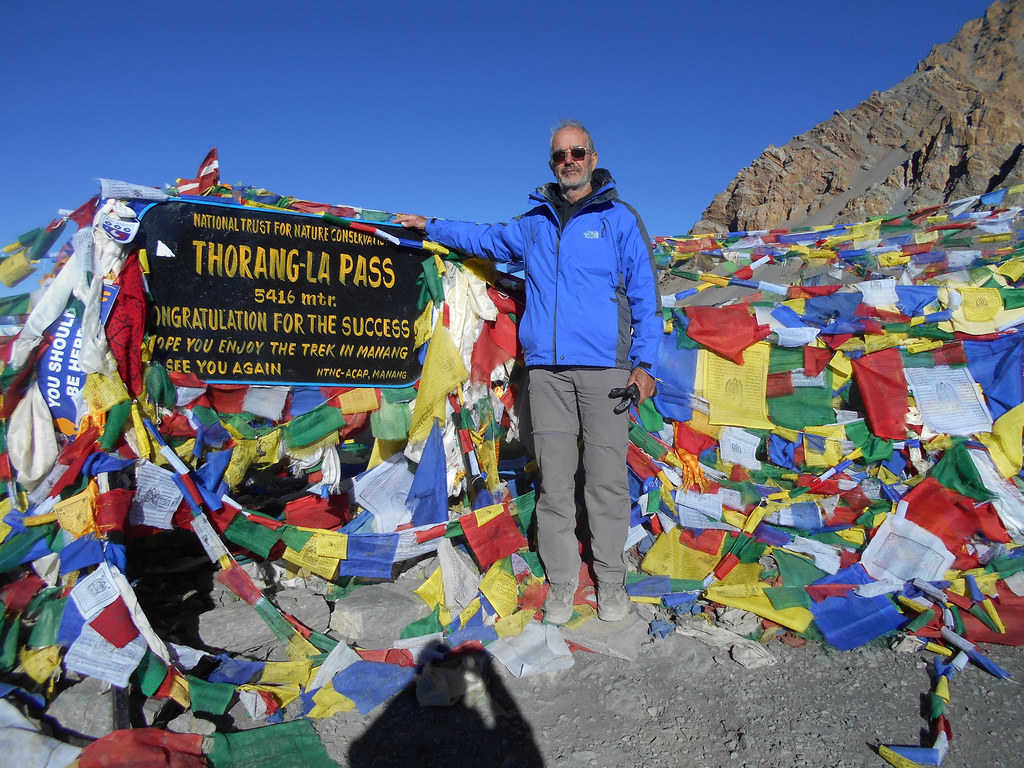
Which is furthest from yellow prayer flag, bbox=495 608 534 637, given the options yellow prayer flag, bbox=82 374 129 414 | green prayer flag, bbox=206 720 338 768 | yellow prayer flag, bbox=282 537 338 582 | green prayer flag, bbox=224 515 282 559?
yellow prayer flag, bbox=82 374 129 414

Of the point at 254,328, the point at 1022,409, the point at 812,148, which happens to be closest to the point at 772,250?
the point at 1022,409

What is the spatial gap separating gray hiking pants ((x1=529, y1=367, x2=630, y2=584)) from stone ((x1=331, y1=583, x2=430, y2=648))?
35.4 inches

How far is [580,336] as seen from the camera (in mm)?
3600

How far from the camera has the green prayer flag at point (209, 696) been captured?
2.92 m

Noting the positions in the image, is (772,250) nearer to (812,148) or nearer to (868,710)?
(868,710)

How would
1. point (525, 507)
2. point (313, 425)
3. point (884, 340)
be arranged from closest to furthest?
1. point (313, 425)
2. point (525, 507)
3. point (884, 340)

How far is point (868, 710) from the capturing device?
10.1 ft

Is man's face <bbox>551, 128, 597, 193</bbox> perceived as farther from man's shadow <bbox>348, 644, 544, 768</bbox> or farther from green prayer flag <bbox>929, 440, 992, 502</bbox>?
green prayer flag <bbox>929, 440, 992, 502</bbox>

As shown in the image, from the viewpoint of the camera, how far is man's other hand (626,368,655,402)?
12.0ft

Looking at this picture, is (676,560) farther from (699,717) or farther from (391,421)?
(391,421)

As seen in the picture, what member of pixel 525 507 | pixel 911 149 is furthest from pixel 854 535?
pixel 911 149

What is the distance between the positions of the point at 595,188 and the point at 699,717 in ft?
9.50

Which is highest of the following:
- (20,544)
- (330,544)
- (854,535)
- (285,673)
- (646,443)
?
(646,443)

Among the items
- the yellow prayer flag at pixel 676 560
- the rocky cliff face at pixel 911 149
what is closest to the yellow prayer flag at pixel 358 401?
the yellow prayer flag at pixel 676 560
